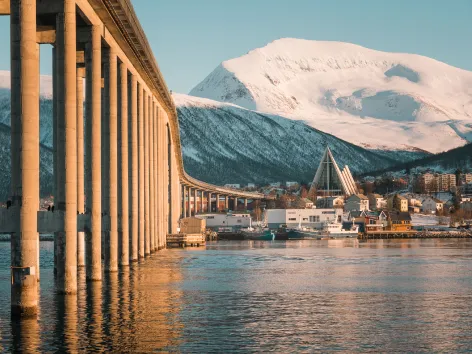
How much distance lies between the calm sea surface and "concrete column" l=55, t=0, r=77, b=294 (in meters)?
1.77

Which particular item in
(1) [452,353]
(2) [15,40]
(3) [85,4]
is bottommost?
(1) [452,353]

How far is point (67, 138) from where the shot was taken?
57.7 metres

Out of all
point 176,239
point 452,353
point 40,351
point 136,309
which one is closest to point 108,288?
point 136,309

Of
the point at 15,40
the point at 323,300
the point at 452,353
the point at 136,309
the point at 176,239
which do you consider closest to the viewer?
the point at 452,353

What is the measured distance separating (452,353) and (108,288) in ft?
103

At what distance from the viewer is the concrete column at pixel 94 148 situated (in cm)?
6762

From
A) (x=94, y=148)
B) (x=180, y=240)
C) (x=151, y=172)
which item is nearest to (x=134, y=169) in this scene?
(x=151, y=172)

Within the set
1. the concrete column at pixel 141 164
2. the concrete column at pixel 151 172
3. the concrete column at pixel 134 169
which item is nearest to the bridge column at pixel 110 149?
the concrete column at pixel 134 169

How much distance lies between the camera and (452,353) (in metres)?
38.4

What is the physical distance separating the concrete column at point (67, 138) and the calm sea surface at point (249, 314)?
177cm

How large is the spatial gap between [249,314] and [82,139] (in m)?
27.4

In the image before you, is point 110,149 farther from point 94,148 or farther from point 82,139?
point 94,148

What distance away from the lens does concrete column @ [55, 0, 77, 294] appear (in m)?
56.8

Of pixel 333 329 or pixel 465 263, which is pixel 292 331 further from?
pixel 465 263
